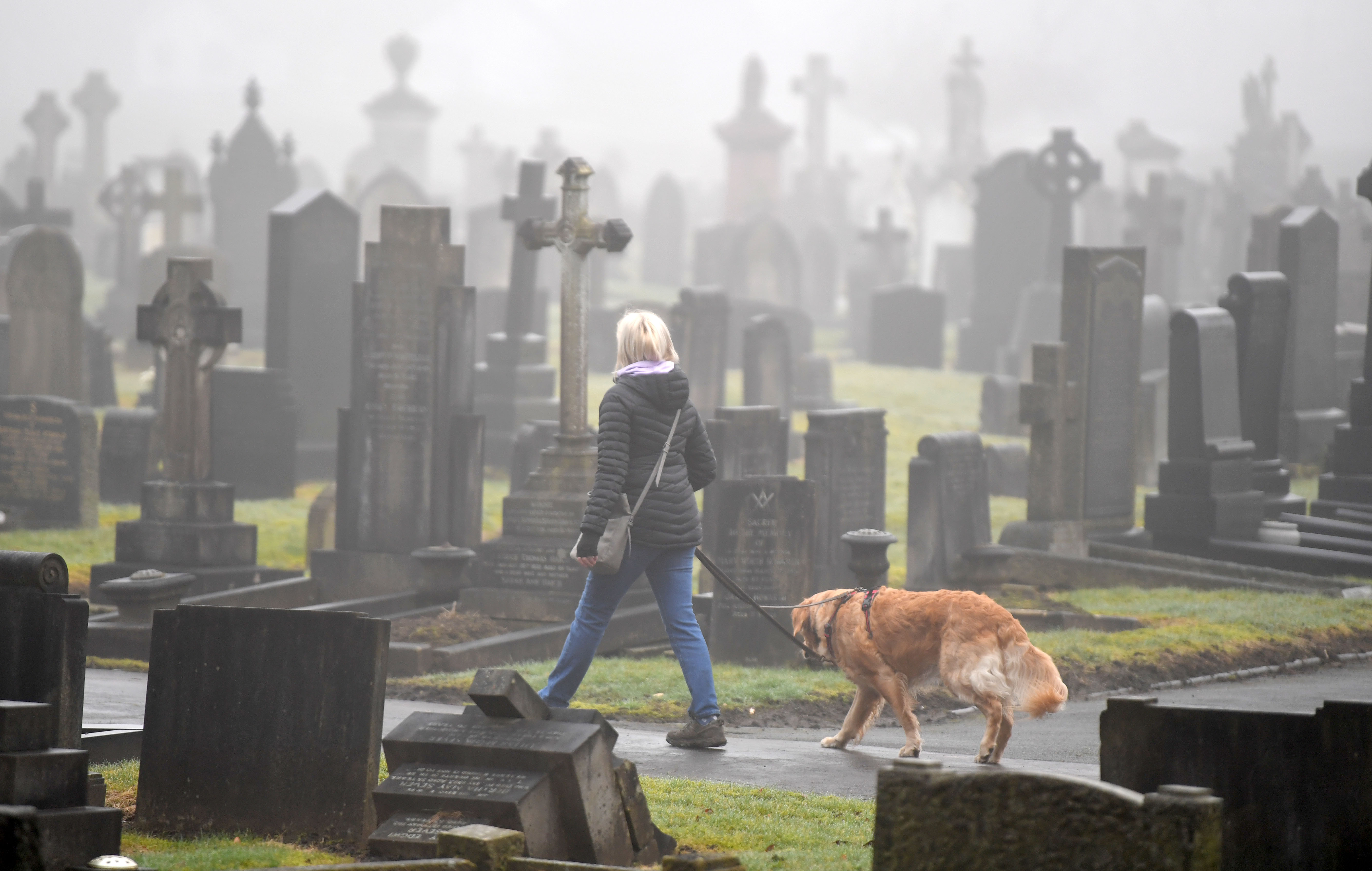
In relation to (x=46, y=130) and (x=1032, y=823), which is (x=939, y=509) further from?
(x=46, y=130)

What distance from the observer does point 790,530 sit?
988cm

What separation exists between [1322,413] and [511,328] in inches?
373

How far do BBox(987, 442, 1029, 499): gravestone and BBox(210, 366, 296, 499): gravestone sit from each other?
24.4 ft

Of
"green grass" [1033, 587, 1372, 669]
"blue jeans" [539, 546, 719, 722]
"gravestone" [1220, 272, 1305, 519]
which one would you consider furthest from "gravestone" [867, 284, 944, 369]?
"blue jeans" [539, 546, 719, 722]

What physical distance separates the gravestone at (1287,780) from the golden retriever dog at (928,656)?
2.18m

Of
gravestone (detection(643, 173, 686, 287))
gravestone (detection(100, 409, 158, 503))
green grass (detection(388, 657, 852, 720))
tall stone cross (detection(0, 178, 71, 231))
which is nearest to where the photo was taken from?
green grass (detection(388, 657, 852, 720))

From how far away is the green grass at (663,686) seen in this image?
829cm

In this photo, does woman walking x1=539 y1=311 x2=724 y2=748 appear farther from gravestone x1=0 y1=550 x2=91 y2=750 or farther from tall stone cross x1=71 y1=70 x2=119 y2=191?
tall stone cross x1=71 y1=70 x2=119 y2=191

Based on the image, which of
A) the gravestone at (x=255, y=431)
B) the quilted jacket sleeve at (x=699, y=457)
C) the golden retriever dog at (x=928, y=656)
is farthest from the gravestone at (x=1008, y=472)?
the quilted jacket sleeve at (x=699, y=457)

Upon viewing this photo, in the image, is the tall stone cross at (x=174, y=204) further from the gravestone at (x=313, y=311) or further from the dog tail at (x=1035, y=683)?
the dog tail at (x=1035, y=683)

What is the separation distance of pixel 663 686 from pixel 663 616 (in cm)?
199

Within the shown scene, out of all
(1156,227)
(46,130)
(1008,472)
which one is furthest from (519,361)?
(46,130)

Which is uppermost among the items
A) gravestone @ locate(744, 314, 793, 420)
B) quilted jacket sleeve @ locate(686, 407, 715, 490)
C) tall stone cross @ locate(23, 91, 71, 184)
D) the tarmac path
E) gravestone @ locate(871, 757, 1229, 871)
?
tall stone cross @ locate(23, 91, 71, 184)

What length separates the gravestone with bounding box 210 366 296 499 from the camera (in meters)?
15.8
